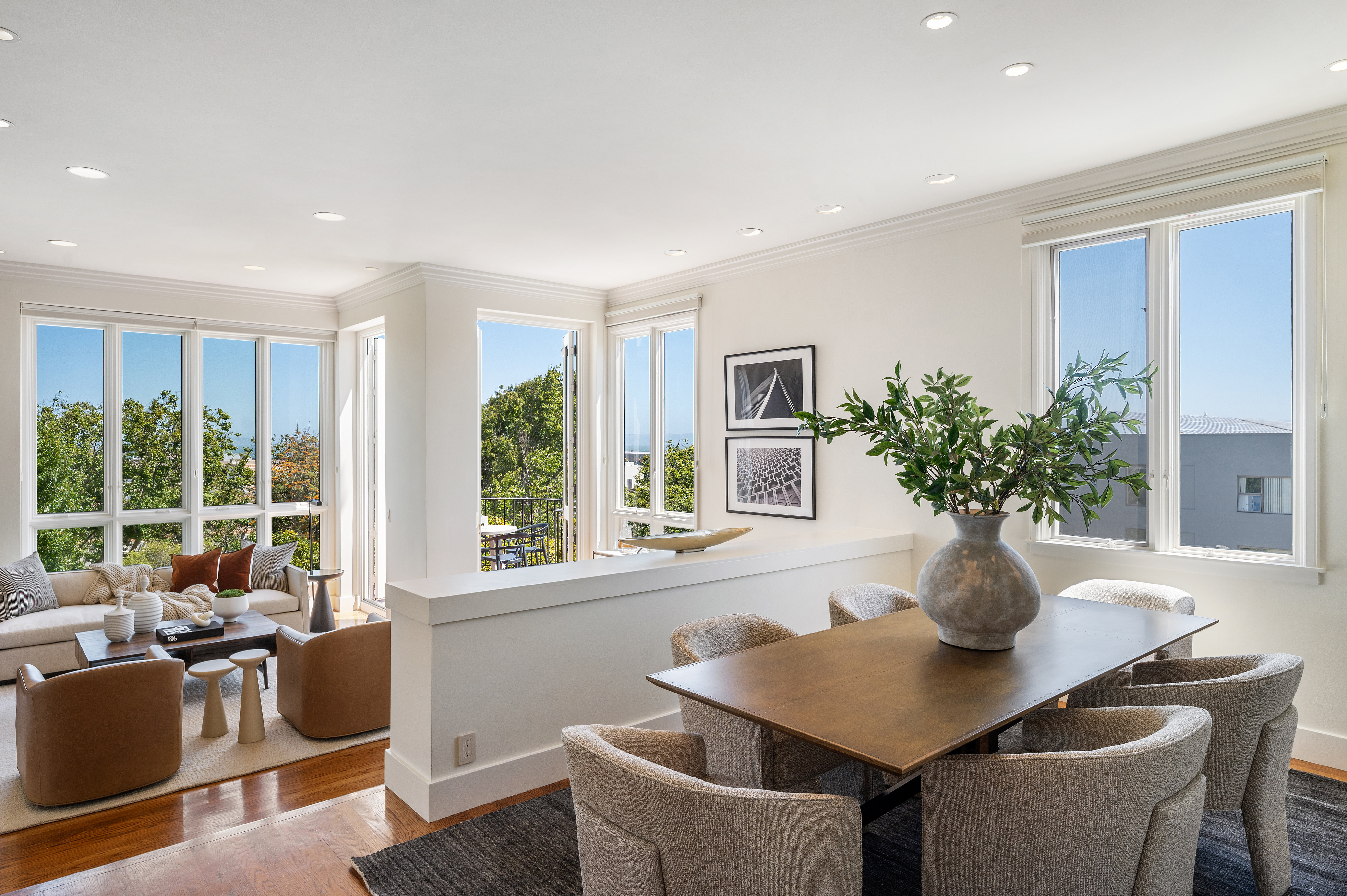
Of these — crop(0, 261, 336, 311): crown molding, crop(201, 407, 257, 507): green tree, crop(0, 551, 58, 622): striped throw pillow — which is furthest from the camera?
crop(201, 407, 257, 507): green tree

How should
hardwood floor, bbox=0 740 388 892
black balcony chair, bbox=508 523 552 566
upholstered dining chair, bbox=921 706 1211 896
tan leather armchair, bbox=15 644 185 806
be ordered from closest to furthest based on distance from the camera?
upholstered dining chair, bbox=921 706 1211 896 < hardwood floor, bbox=0 740 388 892 < tan leather armchair, bbox=15 644 185 806 < black balcony chair, bbox=508 523 552 566

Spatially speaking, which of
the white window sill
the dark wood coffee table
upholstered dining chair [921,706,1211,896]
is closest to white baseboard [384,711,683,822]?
upholstered dining chair [921,706,1211,896]

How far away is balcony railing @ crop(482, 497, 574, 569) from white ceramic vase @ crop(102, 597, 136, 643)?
2.64 metres

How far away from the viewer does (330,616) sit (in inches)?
196

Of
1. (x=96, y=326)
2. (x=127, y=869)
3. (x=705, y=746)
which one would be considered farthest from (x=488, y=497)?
(x=705, y=746)

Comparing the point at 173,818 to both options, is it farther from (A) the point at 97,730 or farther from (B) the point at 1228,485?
(B) the point at 1228,485

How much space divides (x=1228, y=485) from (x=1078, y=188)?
149 cm

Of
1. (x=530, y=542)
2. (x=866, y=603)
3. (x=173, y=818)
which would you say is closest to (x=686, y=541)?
(x=866, y=603)

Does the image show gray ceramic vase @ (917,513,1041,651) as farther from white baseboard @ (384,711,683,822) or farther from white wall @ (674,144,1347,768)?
white wall @ (674,144,1347,768)

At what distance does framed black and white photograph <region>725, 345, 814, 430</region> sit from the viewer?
4.79 metres

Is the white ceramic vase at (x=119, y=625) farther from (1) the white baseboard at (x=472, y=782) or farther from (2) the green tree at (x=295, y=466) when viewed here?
(2) the green tree at (x=295, y=466)

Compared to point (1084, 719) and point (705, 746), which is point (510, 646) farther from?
point (1084, 719)

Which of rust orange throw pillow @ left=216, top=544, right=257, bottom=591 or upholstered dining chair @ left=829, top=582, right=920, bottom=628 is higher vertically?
upholstered dining chair @ left=829, top=582, right=920, bottom=628

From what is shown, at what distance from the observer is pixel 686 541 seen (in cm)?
346
